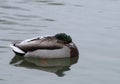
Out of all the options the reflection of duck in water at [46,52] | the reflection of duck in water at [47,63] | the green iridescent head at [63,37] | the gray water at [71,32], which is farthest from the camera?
the green iridescent head at [63,37]

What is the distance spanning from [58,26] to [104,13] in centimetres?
260

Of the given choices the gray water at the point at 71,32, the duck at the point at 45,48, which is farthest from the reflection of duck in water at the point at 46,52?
the gray water at the point at 71,32

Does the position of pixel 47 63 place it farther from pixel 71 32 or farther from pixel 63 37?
pixel 71 32

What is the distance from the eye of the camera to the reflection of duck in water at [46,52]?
43.7 feet

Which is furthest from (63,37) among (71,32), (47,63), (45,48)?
(71,32)

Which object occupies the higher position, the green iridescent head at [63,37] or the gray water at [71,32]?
the green iridescent head at [63,37]

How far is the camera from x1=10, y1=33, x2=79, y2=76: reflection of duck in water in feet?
43.7

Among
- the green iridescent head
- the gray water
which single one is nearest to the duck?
the green iridescent head

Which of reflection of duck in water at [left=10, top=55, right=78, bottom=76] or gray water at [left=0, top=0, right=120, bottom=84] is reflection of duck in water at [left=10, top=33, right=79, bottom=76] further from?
gray water at [left=0, top=0, right=120, bottom=84]

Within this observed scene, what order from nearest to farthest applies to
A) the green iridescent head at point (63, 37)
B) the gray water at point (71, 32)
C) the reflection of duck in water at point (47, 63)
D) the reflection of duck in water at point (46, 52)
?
the gray water at point (71, 32) < the reflection of duck in water at point (47, 63) < the reflection of duck in water at point (46, 52) < the green iridescent head at point (63, 37)

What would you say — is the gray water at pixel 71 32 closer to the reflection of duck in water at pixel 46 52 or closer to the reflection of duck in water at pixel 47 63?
the reflection of duck in water at pixel 47 63

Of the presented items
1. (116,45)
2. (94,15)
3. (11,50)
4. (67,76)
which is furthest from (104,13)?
(67,76)

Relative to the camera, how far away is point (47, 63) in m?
13.3

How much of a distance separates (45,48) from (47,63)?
38cm
